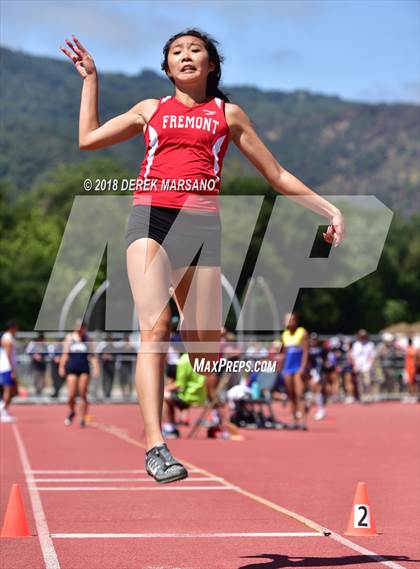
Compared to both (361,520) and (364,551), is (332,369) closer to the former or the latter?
(361,520)

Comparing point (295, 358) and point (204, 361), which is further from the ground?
point (295, 358)

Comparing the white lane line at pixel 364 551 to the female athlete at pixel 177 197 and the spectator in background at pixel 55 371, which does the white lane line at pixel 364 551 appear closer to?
the female athlete at pixel 177 197

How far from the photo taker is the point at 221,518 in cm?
959

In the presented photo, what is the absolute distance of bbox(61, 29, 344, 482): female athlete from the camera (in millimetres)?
6609

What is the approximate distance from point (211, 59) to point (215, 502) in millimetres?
4950

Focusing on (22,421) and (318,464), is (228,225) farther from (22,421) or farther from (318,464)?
(318,464)

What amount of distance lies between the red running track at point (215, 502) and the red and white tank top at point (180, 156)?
2.05 metres

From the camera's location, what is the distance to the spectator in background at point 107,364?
36281 mm

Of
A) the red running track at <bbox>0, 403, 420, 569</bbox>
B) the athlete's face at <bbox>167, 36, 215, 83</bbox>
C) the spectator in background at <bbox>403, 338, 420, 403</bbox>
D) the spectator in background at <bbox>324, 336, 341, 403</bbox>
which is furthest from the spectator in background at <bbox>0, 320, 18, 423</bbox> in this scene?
the athlete's face at <bbox>167, 36, 215, 83</bbox>

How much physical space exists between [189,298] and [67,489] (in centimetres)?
562

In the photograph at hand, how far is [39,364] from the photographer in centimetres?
3628

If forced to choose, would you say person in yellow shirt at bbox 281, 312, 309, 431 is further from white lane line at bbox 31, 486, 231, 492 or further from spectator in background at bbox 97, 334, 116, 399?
spectator in background at bbox 97, 334, 116, 399

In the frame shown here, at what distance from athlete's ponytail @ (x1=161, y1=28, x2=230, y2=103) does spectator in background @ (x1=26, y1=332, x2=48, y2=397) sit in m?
29.4

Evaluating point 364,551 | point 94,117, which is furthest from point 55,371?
point 94,117
